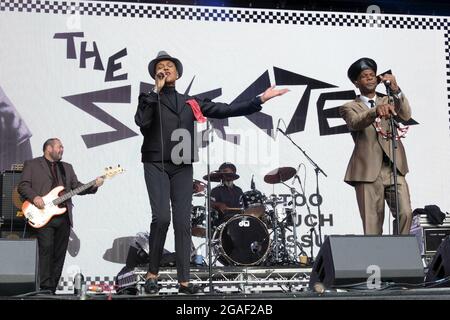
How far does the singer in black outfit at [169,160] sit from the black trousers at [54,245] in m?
2.22

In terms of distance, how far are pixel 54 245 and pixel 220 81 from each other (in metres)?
2.76

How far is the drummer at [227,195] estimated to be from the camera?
324 inches

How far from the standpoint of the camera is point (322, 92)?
29.1 feet

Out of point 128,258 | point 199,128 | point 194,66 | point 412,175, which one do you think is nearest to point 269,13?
point 194,66

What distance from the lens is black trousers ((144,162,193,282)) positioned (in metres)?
5.27

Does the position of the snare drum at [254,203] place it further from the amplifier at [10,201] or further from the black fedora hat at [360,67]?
the amplifier at [10,201]

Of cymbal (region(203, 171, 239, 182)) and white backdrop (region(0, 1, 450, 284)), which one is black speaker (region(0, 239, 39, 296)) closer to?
white backdrop (region(0, 1, 450, 284))

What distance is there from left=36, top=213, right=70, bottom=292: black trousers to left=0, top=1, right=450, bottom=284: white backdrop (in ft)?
1.84

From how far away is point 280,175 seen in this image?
840cm

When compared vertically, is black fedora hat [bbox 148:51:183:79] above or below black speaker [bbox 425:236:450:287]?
above

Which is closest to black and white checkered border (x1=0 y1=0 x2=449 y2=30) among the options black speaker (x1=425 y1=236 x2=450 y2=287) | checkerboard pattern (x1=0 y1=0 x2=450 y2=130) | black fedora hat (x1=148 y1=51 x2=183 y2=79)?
checkerboard pattern (x1=0 y1=0 x2=450 y2=130)

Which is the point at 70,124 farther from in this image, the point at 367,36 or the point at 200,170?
the point at 367,36

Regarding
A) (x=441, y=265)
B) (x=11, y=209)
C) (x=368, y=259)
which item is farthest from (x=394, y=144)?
(x=11, y=209)

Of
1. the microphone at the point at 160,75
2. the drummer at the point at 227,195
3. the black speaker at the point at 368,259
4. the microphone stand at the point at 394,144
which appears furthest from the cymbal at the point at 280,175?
the black speaker at the point at 368,259
